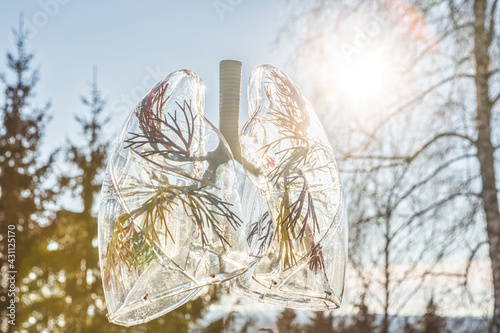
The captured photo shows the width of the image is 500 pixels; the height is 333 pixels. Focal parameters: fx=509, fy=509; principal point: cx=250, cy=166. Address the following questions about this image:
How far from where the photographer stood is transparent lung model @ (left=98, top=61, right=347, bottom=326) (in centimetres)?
63

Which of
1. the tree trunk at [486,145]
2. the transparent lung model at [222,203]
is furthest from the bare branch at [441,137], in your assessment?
the transparent lung model at [222,203]

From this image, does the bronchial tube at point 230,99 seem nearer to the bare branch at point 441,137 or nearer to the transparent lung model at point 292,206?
the transparent lung model at point 292,206

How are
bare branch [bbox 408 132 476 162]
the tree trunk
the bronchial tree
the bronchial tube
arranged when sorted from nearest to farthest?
the bronchial tube, the tree trunk, bare branch [bbox 408 132 476 162], the bronchial tree

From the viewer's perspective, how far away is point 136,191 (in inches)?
25.1

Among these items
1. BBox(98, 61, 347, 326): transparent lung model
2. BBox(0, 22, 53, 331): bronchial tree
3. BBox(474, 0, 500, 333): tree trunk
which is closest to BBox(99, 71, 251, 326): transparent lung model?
BBox(98, 61, 347, 326): transparent lung model

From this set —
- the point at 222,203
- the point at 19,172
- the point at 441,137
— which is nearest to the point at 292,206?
the point at 222,203

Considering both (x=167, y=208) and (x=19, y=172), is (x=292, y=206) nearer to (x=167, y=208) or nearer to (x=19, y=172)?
(x=167, y=208)

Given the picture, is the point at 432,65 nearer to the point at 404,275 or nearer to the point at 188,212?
the point at 404,275

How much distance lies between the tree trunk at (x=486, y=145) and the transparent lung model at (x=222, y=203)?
8.49 feet

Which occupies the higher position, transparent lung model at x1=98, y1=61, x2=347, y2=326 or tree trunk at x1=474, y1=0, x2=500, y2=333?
tree trunk at x1=474, y1=0, x2=500, y2=333

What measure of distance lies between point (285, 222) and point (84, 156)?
8.77 metres

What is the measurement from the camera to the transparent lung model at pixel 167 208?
62cm

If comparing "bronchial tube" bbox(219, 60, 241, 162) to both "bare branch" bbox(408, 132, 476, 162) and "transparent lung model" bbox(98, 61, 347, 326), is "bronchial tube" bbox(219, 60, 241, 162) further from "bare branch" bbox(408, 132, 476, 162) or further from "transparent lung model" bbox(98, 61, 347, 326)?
"bare branch" bbox(408, 132, 476, 162)

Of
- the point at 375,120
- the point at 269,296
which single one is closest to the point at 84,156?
the point at 375,120
